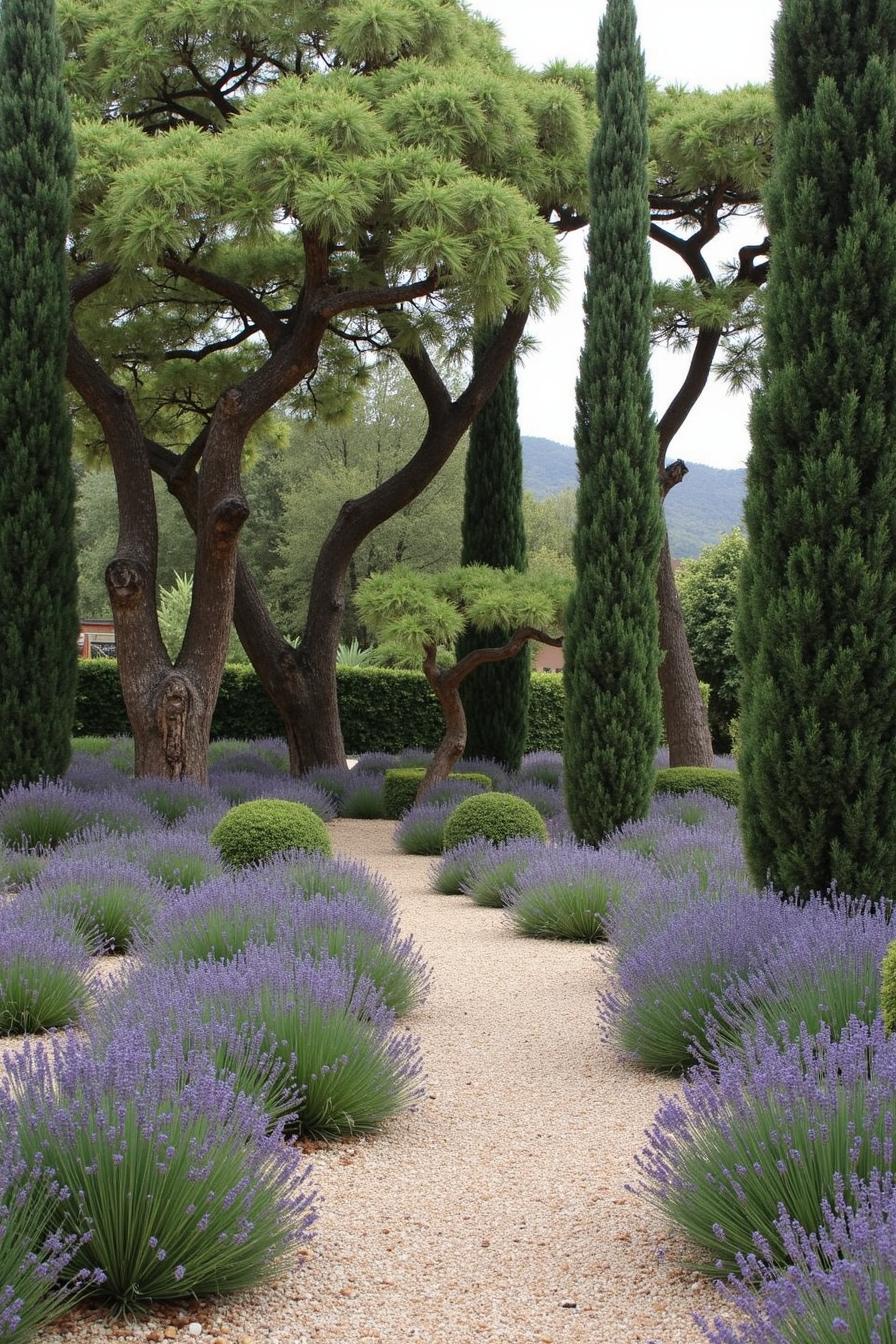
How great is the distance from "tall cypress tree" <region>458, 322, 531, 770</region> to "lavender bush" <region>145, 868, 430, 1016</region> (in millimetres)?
9083

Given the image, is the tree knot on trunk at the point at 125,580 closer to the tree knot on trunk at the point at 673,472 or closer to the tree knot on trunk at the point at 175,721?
the tree knot on trunk at the point at 175,721

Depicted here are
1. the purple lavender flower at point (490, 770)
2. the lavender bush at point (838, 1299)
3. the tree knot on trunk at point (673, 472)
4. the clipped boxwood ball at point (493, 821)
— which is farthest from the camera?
the tree knot on trunk at point (673, 472)

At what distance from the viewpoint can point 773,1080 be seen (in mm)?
2756

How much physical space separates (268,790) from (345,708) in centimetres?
771

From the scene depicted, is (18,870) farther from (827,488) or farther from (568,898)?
(827,488)

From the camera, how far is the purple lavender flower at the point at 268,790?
11.2m

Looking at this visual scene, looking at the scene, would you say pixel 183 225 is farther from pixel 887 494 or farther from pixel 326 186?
pixel 887 494

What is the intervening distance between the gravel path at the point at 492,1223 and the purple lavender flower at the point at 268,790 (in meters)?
6.21

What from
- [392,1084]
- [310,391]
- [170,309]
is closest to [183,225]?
[170,309]

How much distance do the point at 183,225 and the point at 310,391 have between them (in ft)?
19.4

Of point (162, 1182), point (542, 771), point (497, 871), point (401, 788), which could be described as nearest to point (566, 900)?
point (497, 871)

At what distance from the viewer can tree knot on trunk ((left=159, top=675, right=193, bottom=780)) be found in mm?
10516

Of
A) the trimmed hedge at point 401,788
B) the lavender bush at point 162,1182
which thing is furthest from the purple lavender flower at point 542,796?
the lavender bush at point 162,1182

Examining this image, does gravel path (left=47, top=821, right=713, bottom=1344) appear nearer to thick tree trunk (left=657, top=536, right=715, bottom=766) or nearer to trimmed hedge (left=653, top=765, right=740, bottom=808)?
trimmed hedge (left=653, top=765, right=740, bottom=808)
